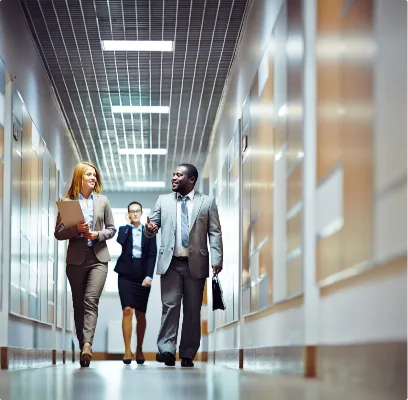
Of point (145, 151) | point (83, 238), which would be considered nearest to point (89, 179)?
point (83, 238)

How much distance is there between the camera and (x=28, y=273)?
27.2 ft

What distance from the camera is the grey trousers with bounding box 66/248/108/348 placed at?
7000mm

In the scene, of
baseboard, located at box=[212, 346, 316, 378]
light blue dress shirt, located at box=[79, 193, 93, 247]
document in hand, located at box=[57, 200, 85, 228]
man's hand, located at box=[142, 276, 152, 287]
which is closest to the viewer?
baseboard, located at box=[212, 346, 316, 378]

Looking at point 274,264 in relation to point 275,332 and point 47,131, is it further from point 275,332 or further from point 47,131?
point 47,131

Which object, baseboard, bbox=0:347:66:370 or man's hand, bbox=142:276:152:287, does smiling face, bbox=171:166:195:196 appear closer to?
baseboard, bbox=0:347:66:370

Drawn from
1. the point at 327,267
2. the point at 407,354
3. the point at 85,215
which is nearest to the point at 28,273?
the point at 85,215

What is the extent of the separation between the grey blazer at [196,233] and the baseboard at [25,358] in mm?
1266

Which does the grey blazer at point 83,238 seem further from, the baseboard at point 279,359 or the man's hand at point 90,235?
the baseboard at point 279,359

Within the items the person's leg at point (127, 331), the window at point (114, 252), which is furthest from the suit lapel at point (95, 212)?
the window at point (114, 252)

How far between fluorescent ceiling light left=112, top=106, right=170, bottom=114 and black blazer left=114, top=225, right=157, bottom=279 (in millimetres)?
2376

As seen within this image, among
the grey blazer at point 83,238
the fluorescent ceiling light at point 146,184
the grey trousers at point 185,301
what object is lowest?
the grey trousers at point 185,301

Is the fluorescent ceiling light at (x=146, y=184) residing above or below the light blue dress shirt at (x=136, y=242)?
above

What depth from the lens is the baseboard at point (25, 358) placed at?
666 cm

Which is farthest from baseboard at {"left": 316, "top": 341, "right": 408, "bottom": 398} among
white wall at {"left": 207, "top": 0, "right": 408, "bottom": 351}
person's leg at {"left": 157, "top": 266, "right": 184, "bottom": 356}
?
person's leg at {"left": 157, "top": 266, "right": 184, "bottom": 356}
